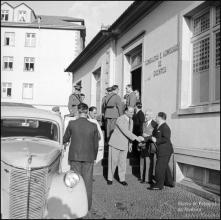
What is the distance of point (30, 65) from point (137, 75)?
2719 cm

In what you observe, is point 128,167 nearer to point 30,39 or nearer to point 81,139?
point 81,139

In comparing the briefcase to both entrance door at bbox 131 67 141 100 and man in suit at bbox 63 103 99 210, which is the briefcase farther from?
entrance door at bbox 131 67 141 100

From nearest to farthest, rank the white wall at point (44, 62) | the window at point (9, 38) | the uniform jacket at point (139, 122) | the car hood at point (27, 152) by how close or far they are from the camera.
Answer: the car hood at point (27, 152) → the uniform jacket at point (139, 122) → the white wall at point (44, 62) → the window at point (9, 38)

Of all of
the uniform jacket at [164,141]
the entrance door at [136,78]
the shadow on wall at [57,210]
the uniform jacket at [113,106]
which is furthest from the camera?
the entrance door at [136,78]

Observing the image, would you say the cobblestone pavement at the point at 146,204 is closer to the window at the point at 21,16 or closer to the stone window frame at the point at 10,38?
the stone window frame at the point at 10,38

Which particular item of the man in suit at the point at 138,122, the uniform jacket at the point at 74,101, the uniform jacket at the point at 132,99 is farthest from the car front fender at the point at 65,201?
the uniform jacket at the point at 74,101

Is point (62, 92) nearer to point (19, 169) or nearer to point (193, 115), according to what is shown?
point (193, 115)

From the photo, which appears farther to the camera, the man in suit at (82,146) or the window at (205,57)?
the window at (205,57)

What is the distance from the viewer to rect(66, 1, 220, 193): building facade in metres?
7.33

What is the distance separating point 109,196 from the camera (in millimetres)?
7176

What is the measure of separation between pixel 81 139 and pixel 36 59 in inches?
1295

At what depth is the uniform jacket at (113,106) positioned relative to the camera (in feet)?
32.8

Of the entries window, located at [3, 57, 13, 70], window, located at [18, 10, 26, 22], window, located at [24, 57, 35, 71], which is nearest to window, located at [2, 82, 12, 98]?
window, located at [3, 57, 13, 70]

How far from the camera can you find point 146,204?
652cm
